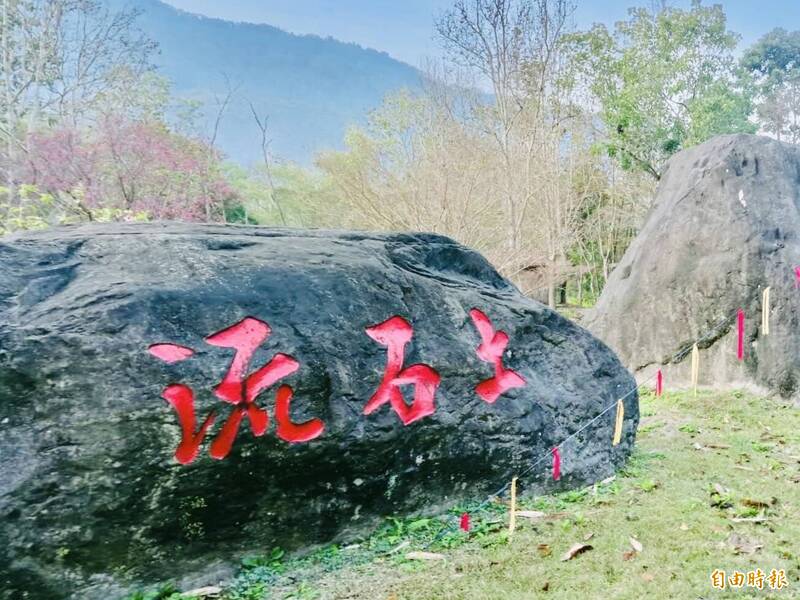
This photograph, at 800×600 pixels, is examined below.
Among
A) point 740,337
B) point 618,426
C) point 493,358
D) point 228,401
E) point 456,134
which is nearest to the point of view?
point 228,401

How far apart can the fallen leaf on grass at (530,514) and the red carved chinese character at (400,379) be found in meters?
0.71

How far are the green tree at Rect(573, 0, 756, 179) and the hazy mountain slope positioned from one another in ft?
239

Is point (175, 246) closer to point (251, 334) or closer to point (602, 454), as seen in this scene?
point (251, 334)

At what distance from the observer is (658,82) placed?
1310 cm

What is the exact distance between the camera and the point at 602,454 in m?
3.50

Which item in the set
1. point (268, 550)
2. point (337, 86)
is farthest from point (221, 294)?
point (337, 86)

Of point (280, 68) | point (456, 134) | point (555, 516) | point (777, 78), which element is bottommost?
point (555, 516)

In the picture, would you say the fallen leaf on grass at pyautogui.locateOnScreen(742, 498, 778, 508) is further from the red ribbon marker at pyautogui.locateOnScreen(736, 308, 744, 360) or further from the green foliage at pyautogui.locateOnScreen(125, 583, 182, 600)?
the green foliage at pyautogui.locateOnScreen(125, 583, 182, 600)

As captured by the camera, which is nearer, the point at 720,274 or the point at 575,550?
the point at 575,550

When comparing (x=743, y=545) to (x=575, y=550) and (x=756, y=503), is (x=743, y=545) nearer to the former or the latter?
(x=756, y=503)

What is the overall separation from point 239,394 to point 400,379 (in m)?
0.78

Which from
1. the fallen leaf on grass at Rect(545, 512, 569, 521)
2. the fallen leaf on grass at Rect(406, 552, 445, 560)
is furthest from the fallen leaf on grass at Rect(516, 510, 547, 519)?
the fallen leaf on grass at Rect(406, 552, 445, 560)

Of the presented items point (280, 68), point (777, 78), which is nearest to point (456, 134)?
point (777, 78)

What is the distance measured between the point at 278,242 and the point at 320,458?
111 cm
